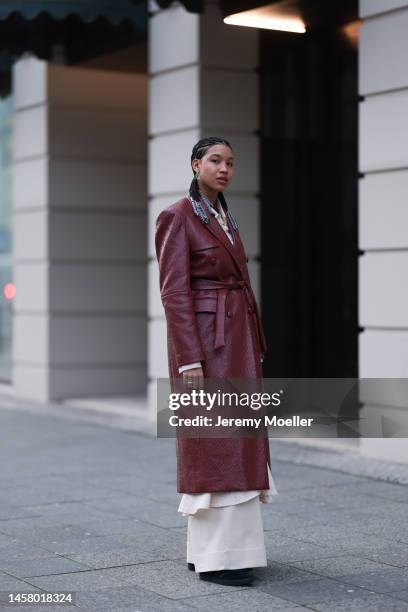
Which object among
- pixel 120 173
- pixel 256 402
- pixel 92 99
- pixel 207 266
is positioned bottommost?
pixel 256 402

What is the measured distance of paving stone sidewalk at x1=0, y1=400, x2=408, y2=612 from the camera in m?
5.33

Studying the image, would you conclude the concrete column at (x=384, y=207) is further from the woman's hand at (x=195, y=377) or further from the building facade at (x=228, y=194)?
the woman's hand at (x=195, y=377)

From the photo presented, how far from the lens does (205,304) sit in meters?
5.56

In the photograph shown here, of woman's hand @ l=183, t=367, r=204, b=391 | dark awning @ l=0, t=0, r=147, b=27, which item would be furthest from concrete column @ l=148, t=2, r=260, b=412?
woman's hand @ l=183, t=367, r=204, b=391

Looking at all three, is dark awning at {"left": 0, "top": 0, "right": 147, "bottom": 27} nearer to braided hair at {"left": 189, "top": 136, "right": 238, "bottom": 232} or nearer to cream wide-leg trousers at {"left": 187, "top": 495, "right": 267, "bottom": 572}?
braided hair at {"left": 189, "top": 136, "right": 238, "bottom": 232}

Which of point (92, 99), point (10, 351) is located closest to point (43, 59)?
point (92, 99)

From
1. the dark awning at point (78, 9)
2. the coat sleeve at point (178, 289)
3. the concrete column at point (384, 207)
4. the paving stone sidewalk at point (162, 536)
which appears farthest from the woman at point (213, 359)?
the dark awning at point (78, 9)

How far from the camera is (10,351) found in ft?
48.8

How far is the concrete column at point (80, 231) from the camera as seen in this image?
44.9 ft

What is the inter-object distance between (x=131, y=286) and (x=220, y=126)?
3514 mm

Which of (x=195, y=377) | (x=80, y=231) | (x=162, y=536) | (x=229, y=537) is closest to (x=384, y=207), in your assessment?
(x=162, y=536)

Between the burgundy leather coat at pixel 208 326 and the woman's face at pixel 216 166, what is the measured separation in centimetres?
16

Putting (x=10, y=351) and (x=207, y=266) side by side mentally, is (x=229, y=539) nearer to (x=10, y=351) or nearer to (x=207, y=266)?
(x=207, y=266)

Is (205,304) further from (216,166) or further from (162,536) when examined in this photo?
(162,536)
